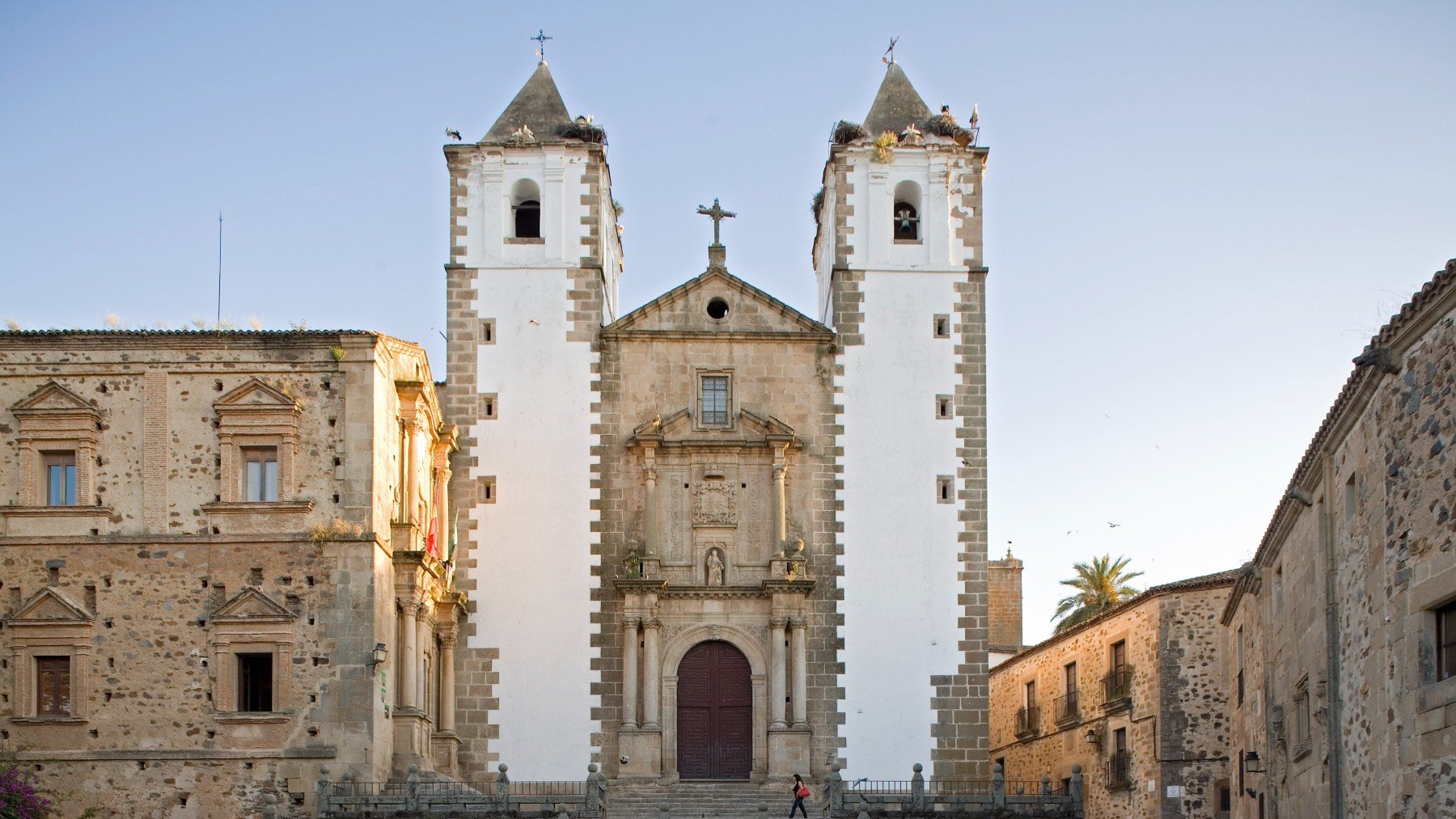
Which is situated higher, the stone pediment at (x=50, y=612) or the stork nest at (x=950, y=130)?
the stork nest at (x=950, y=130)

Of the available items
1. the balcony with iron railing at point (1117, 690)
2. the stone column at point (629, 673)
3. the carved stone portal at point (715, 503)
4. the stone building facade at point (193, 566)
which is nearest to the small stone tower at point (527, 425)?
the stone column at point (629, 673)

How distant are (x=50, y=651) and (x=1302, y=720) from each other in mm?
17695

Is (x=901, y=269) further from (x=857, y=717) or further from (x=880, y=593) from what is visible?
(x=857, y=717)

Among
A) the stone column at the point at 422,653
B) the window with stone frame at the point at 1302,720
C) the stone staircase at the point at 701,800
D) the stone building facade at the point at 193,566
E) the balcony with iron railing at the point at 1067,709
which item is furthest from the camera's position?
the balcony with iron railing at the point at 1067,709

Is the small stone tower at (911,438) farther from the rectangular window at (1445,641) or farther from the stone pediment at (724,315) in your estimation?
the rectangular window at (1445,641)

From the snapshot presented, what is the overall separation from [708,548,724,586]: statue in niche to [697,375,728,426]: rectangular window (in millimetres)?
2390

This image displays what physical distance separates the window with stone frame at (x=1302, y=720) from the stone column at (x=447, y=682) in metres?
14.5

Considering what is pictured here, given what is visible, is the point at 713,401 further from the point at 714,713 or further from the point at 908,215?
the point at 714,713

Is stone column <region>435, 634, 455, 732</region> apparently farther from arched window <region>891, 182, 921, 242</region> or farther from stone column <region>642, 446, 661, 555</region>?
arched window <region>891, 182, 921, 242</region>

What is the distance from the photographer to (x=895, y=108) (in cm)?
3381

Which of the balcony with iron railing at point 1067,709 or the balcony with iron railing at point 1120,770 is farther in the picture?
the balcony with iron railing at point 1067,709

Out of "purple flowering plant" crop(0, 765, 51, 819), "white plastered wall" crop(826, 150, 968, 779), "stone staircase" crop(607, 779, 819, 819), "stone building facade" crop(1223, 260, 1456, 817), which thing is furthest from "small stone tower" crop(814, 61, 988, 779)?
"purple flowering plant" crop(0, 765, 51, 819)

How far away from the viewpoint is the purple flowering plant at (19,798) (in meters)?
23.8

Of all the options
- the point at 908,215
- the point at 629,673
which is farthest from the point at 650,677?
the point at 908,215
